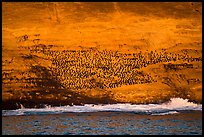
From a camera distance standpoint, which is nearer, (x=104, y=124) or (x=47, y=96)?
(x=104, y=124)

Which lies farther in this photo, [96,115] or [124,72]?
[124,72]

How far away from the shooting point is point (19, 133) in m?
2.17

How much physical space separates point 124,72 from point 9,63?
0.74m

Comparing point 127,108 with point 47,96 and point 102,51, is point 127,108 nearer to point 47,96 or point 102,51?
point 102,51

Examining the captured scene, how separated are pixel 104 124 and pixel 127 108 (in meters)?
0.31

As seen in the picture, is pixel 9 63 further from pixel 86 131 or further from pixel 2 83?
pixel 86 131

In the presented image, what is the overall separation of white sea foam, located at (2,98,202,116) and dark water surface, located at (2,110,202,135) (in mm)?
40

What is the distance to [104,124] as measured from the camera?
2.34 meters

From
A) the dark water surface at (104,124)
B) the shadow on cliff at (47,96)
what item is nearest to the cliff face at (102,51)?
the shadow on cliff at (47,96)

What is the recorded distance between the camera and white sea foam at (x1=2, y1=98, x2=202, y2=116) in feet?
8.35

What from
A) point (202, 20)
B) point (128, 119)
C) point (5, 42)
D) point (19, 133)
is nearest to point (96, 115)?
point (128, 119)

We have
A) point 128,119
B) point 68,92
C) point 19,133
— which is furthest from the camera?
point 68,92

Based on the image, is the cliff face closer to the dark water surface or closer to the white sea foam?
the white sea foam

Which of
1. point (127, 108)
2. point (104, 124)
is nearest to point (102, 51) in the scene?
point (127, 108)
